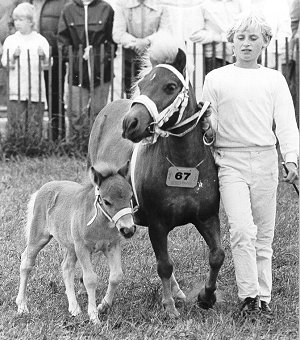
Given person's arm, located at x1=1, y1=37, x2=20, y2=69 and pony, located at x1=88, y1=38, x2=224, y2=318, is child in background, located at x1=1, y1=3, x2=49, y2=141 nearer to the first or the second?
person's arm, located at x1=1, y1=37, x2=20, y2=69

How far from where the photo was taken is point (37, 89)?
12711mm

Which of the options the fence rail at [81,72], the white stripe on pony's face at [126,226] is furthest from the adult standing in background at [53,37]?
the white stripe on pony's face at [126,226]

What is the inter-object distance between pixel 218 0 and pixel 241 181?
6044mm

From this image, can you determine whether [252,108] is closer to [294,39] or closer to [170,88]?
[170,88]

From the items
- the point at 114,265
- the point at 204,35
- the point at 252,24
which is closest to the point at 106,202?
the point at 114,265

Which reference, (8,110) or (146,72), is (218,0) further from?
(146,72)

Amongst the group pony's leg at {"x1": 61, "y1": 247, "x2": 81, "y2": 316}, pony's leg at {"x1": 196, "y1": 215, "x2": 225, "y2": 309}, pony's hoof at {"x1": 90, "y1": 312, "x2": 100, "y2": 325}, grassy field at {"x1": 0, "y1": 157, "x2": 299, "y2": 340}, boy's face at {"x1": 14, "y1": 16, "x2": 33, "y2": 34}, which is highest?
boy's face at {"x1": 14, "y1": 16, "x2": 33, "y2": 34}

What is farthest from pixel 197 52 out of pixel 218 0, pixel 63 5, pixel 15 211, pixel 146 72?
pixel 146 72

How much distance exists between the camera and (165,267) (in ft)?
22.0

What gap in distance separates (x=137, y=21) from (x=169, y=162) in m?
5.98

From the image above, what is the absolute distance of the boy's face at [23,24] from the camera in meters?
12.1

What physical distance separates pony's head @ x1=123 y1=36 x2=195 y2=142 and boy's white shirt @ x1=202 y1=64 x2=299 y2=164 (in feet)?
1.31

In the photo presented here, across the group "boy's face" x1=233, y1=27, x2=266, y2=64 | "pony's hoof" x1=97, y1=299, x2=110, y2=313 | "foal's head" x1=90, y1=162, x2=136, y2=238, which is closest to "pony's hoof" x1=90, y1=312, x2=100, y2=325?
"pony's hoof" x1=97, y1=299, x2=110, y2=313

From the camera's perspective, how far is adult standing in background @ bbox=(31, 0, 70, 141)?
1275 centimetres
